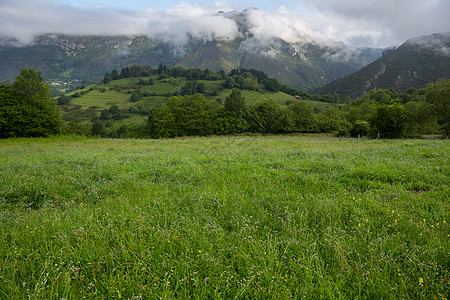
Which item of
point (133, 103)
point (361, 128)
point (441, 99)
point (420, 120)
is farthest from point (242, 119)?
point (133, 103)

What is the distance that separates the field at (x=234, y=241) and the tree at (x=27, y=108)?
4245 centimetres

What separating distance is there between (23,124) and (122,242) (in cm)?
5038

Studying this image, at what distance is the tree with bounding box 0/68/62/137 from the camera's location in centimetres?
3744

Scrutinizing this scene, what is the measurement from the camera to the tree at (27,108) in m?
37.4

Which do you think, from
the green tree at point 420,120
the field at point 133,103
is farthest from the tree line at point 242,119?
the field at point 133,103

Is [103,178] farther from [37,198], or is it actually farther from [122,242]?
[122,242]

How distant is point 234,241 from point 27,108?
51.6 metres

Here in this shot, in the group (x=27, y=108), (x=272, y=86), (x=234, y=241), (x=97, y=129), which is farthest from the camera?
(x=272, y=86)

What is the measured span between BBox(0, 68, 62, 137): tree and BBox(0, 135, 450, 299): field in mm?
42447

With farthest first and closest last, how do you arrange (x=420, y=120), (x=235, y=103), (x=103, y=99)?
(x=103, y=99)
(x=235, y=103)
(x=420, y=120)

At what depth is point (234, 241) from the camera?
12.4 feet

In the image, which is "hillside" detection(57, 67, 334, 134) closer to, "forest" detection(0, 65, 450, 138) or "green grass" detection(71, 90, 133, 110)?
"green grass" detection(71, 90, 133, 110)

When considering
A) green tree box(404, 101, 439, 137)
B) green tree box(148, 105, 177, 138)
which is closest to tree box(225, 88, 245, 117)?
green tree box(148, 105, 177, 138)

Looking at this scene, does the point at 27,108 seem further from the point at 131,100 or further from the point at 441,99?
the point at 131,100
